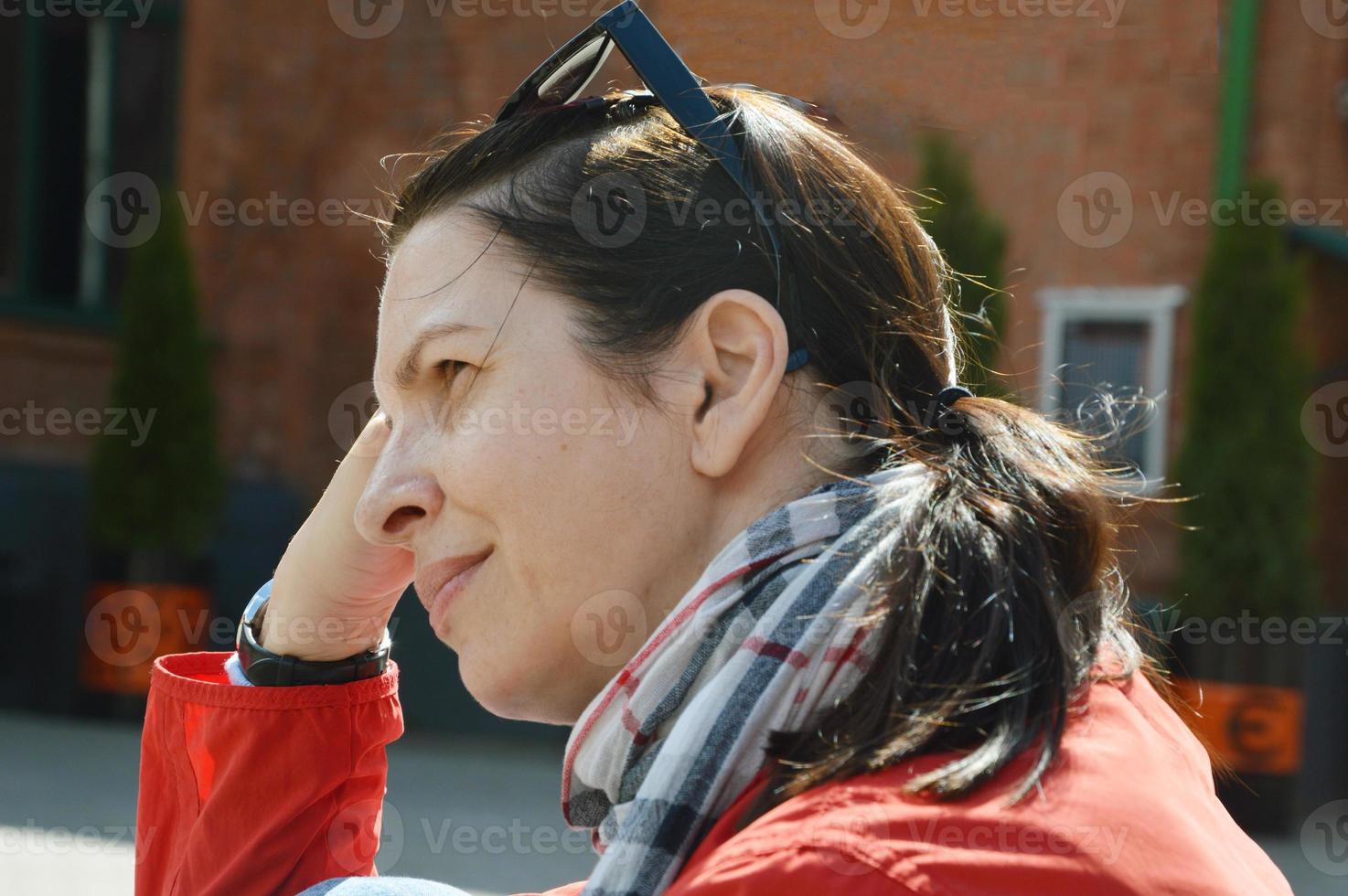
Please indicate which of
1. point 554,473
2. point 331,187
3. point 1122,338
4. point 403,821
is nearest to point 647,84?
point 554,473

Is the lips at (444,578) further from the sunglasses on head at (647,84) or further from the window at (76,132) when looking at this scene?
the window at (76,132)

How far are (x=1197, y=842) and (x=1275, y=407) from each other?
6.03 metres

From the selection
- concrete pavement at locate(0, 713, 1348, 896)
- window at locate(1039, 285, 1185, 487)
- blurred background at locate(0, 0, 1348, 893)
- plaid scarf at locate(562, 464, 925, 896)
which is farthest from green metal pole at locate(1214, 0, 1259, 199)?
plaid scarf at locate(562, 464, 925, 896)

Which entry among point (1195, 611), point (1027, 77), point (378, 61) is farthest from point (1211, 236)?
point (378, 61)

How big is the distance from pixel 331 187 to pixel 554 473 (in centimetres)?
792

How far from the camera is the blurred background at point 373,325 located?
6172 mm

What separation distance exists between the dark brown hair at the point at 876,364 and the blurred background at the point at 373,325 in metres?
2.61

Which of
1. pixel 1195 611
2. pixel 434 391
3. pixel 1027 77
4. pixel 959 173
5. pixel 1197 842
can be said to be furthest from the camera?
pixel 959 173

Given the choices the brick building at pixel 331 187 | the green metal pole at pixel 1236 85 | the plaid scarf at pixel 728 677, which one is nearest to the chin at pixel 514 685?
the plaid scarf at pixel 728 677

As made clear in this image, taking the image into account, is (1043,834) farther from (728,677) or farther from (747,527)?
(747,527)

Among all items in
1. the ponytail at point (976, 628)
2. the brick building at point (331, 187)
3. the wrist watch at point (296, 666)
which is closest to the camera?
the ponytail at point (976, 628)

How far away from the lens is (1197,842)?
97 cm

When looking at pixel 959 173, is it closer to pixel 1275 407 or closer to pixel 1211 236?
pixel 1211 236

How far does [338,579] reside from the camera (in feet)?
6.48
